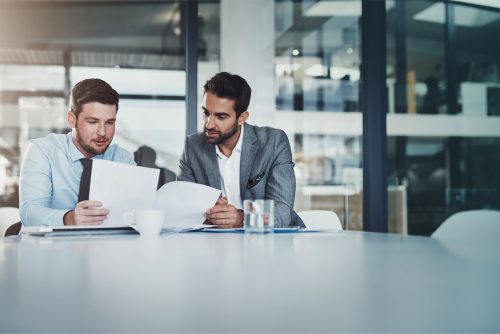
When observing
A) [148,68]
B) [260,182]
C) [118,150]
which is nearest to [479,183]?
[260,182]

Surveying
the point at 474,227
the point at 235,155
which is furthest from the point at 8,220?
the point at 474,227

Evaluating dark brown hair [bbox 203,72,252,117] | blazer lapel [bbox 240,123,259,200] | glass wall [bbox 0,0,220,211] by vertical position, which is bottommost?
blazer lapel [bbox 240,123,259,200]

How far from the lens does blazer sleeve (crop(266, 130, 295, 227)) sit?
7.64ft

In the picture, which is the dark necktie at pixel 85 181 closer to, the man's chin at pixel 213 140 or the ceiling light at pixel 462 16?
the man's chin at pixel 213 140

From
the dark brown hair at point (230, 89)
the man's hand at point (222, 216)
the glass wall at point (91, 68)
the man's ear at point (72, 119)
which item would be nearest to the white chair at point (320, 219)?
the man's hand at point (222, 216)

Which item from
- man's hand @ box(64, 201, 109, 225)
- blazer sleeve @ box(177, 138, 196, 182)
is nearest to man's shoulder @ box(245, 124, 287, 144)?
blazer sleeve @ box(177, 138, 196, 182)

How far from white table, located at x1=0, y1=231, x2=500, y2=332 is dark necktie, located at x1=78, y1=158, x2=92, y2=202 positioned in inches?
48.0

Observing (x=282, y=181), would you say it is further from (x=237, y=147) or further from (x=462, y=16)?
(x=462, y=16)

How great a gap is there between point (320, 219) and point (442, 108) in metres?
2.48

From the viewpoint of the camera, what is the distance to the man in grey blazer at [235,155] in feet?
8.38

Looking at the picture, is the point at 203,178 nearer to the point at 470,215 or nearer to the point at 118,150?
the point at 118,150

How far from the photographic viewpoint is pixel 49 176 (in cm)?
227

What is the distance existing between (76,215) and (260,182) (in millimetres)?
996

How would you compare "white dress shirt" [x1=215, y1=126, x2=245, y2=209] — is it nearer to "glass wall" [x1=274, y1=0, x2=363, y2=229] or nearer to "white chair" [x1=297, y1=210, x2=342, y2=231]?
"white chair" [x1=297, y1=210, x2=342, y2=231]
